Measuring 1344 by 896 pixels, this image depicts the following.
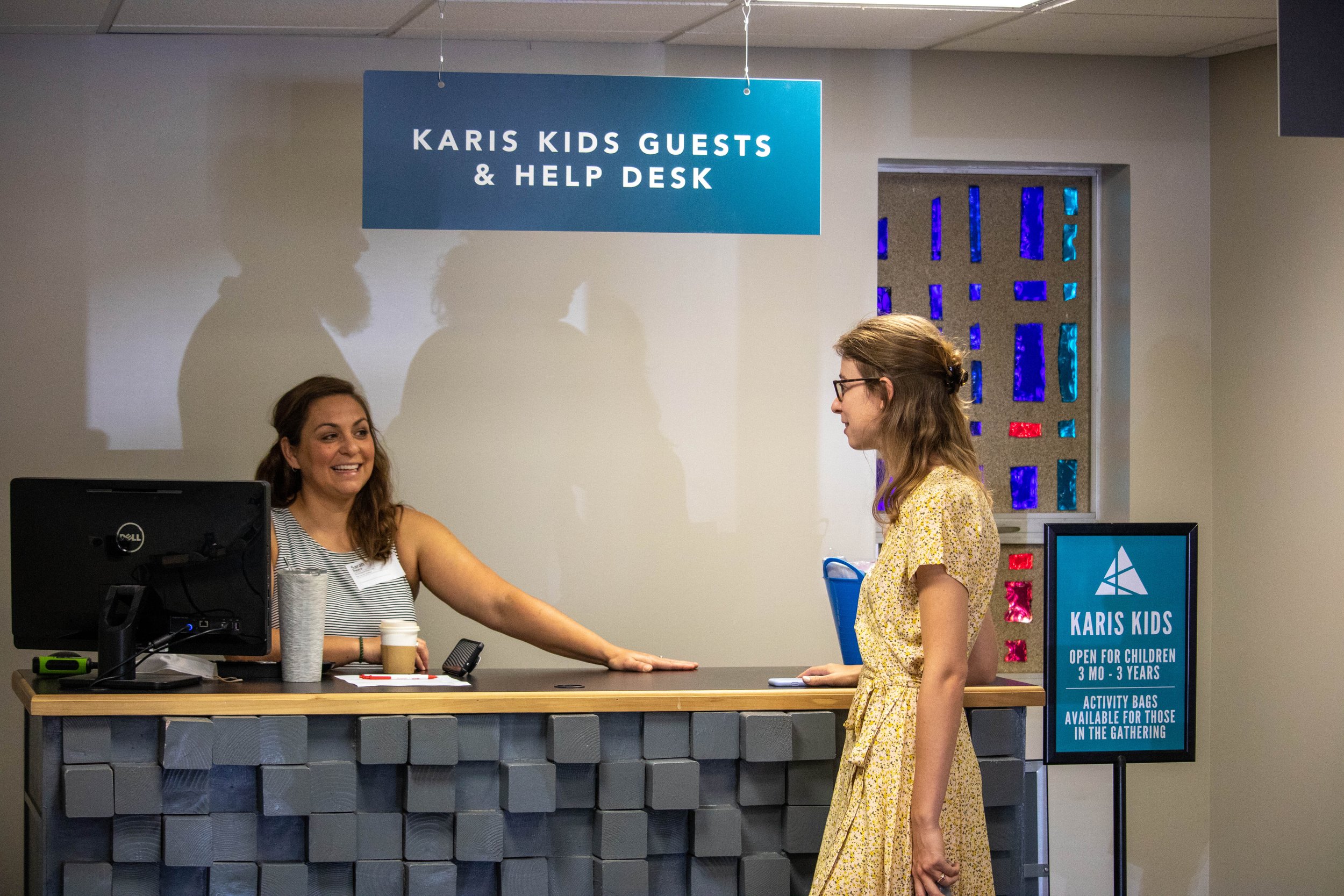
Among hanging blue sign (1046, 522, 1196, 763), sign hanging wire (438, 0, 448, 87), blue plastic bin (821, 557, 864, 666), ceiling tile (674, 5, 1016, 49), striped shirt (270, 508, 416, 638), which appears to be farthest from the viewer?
ceiling tile (674, 5, 1016, 49)

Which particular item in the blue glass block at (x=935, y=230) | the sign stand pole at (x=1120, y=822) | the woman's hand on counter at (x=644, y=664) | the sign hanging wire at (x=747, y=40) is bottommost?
the sign stand pole at (x=1120, y=822)

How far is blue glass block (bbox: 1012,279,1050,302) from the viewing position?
4766mm

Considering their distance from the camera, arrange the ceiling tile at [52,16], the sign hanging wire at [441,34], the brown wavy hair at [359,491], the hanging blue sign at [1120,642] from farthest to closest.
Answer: the ceiling tile at [52,16], the sign hanging wire at [441,34], the brown wavy hair at [359,491], the hanging blue sign at [1120,642]

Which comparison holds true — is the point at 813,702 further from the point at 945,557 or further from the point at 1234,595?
the point at 1234,595

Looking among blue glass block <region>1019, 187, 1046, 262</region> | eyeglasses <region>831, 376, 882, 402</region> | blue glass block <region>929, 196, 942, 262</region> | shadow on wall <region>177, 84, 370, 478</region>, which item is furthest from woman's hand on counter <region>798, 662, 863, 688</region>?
blue glass block <region>1019, 187, 1046, 262</region>

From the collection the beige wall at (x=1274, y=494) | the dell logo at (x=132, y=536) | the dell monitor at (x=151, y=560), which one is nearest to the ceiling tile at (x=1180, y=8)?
the beige wall at (x=1274, y=494)

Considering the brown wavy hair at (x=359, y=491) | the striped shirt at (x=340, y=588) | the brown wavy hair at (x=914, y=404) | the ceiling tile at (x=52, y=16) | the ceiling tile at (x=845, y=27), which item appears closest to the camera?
the brown wavy hair at (x=914, y=404)

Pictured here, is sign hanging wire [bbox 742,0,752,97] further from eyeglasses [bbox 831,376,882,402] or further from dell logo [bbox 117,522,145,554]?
dell logo [bbox 117,522,145,554]

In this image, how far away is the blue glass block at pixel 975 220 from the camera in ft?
15.5

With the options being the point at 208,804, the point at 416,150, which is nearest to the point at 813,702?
the point at 208,804

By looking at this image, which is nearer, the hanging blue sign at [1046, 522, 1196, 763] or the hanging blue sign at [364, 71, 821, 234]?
the hanging blue sign at [364, 71, 821, 234]

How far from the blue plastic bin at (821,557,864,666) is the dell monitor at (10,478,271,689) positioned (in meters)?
1.17

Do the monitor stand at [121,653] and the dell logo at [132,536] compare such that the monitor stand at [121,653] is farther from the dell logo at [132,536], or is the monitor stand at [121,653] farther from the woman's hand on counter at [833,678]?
the woman's hand on counter at [833,678]

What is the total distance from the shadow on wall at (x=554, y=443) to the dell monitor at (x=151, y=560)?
1.70 m
